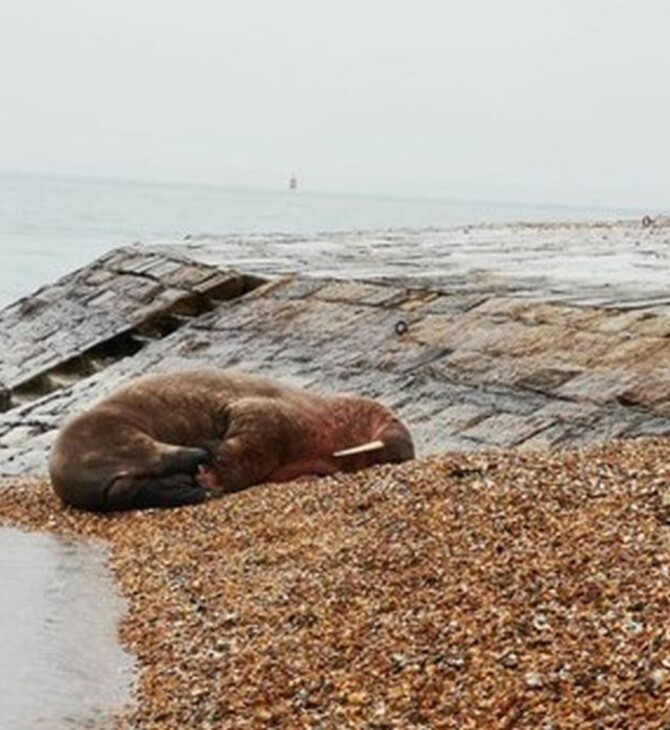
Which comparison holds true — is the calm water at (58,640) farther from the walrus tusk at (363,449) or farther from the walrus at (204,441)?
the walrus tusk at (363,449)

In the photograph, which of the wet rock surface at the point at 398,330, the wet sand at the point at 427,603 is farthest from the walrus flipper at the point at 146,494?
the wet rock surface at the point at 398,330

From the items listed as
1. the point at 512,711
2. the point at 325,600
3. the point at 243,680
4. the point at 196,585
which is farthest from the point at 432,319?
the point at 512,711

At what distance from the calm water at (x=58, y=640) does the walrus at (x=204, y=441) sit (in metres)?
1.21

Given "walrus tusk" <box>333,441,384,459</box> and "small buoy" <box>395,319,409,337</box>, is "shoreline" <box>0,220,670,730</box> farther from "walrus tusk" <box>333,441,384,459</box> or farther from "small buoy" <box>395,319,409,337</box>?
"walrus tusk" <box>333,441,384,459</box>

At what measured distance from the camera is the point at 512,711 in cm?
549

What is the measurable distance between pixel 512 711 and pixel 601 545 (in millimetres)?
1607

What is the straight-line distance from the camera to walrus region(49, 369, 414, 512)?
1148 cm

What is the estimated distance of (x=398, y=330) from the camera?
49.8ft

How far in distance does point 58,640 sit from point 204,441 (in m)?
4.46

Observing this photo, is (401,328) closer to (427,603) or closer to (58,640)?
(58,640)

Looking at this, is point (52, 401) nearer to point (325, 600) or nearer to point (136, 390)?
point (136, 390)

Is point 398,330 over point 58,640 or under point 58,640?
over

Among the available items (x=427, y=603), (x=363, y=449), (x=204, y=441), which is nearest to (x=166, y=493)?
(x=204, y=441)

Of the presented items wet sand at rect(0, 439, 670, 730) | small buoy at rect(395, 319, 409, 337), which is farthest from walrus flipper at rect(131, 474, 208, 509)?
small buoy at rect(395, 319, 409, 337)
